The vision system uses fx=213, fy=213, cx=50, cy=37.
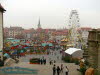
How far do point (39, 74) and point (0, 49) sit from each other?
37.9 ft

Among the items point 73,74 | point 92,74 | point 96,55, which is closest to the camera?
point 92,74

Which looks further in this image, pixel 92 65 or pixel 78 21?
pixel 78 21

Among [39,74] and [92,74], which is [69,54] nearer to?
[39,74]

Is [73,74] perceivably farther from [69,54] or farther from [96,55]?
[69,54]

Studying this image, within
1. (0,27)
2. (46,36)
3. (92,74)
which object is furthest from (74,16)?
(46,36)

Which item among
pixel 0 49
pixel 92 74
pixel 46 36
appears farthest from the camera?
pixel 46 36

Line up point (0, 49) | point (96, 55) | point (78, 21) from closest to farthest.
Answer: point (96, 55)
point (0, 49)
point (78, 21)

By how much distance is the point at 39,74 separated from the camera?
721 inches

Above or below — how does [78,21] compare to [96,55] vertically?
above

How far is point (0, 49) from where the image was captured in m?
28.3

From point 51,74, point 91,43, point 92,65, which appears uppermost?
point 91,43

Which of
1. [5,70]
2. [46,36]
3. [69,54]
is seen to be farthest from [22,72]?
[46,36]

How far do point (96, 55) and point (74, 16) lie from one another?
50905 millimetres

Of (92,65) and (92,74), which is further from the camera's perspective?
(92,65)
